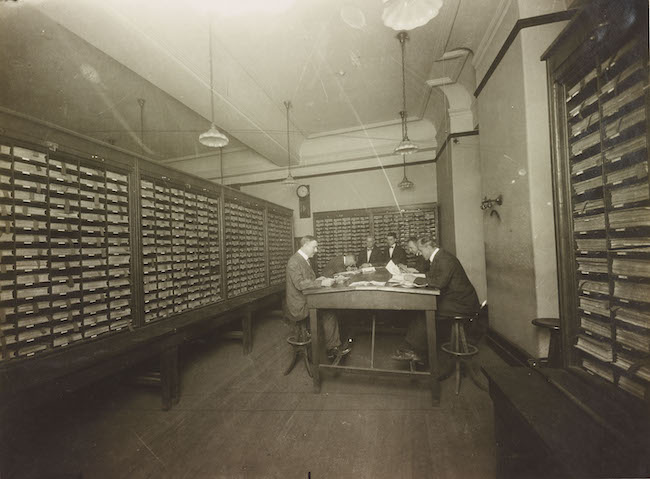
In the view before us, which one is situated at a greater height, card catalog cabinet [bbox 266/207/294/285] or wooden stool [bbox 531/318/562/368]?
card catalog cabinet [bbox 266/207/294/285]

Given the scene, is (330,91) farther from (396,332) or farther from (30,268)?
(30,268)

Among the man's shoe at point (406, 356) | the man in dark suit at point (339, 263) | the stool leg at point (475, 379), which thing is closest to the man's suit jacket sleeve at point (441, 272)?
the man's shoe at point (406, 356)

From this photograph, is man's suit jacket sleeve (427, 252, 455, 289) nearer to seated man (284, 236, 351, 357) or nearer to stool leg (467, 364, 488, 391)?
stool leg (467, 364, 488, 391)

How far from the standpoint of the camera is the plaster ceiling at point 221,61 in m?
3.25

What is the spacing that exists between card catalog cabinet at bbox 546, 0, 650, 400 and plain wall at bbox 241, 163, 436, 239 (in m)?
5.62

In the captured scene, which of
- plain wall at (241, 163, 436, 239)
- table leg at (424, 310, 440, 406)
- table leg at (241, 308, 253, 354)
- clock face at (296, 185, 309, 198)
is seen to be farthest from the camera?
clock face at (296, 185, 309, 198)

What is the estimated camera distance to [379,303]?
3.12m

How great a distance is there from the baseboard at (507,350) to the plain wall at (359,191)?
11.5 feet

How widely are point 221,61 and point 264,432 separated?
4442 mm

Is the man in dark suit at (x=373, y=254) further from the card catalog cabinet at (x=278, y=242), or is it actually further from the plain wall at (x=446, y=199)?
the card catalog cabinet at (x=278, y=242)

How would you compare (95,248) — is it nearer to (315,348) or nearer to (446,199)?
(315,348)

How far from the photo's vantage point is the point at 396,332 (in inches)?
195

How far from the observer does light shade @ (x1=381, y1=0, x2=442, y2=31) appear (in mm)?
2576

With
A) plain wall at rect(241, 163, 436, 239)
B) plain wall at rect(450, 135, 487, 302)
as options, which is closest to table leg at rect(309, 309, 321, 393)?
plain wall at rect(450, 135, 487, 302)
